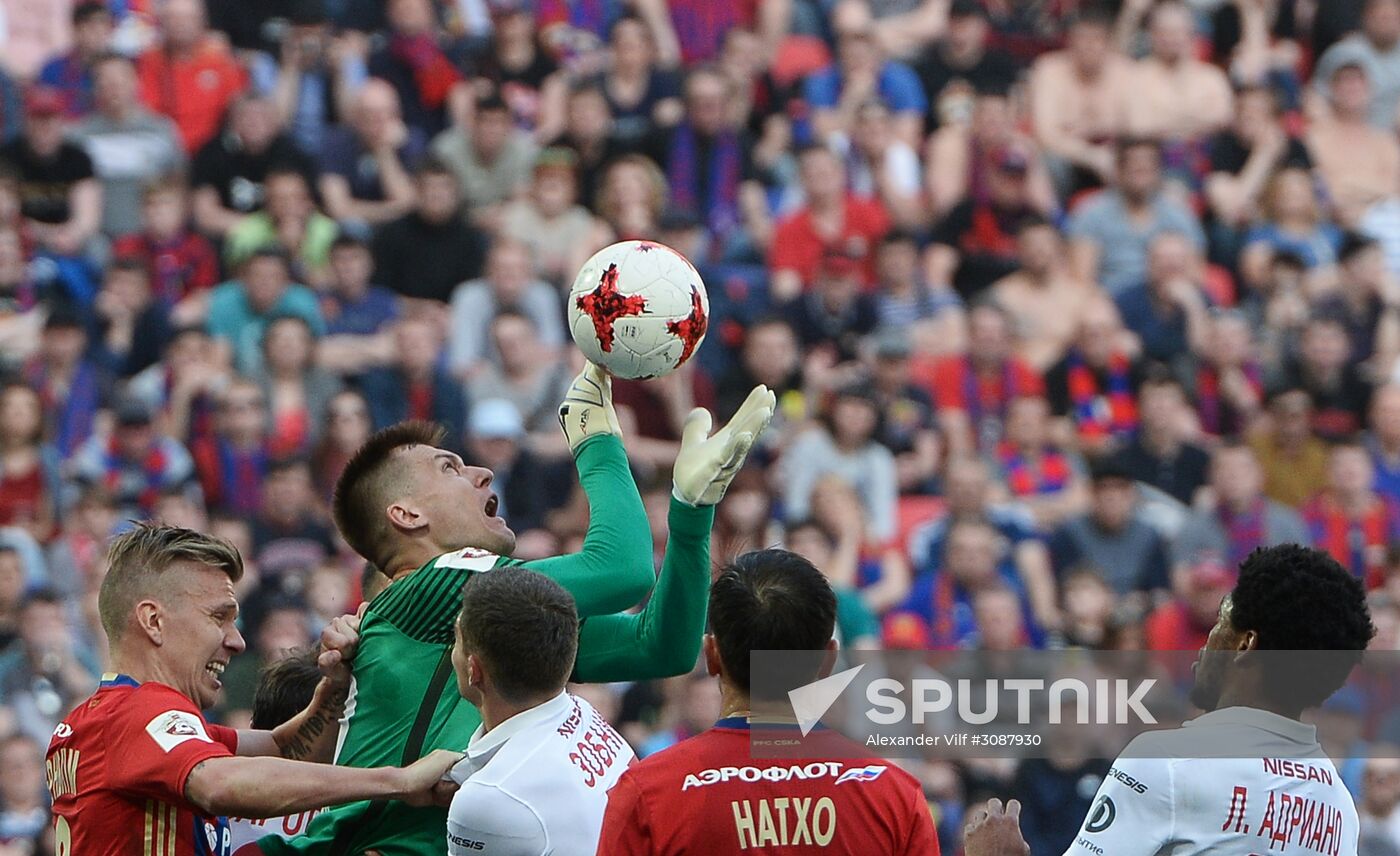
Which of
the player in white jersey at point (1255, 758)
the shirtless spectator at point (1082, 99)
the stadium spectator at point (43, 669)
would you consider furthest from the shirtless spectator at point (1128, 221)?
the player in white jersey at point (1255, 758)

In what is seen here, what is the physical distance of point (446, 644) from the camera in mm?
5281

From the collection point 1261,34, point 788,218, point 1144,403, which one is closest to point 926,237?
point 788,218

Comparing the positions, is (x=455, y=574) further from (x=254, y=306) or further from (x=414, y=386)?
(x=254, y=306)

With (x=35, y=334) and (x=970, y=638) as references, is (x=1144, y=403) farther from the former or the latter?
(x=35, y=334)

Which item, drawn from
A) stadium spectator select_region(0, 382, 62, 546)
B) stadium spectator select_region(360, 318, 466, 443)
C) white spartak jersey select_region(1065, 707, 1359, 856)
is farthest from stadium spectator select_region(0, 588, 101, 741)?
white spartak jersey select_region(1065, 707, 1359, 856)

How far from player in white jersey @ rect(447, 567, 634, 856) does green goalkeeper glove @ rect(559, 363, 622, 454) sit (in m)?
0.81

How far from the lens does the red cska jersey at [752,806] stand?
15.1ft

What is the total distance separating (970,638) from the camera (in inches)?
487

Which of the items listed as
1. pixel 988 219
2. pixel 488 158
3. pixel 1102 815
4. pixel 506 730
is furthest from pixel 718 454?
pixel 988 219

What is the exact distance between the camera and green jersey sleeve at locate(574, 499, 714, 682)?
5121 mm

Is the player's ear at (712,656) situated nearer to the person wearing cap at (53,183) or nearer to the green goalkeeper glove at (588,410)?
the green goalkeeper glove at (588,410)

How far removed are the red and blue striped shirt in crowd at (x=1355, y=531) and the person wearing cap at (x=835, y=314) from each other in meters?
3.01

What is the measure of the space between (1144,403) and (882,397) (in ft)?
5.47

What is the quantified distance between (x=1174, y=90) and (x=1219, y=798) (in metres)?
12.4
